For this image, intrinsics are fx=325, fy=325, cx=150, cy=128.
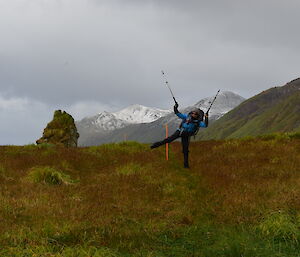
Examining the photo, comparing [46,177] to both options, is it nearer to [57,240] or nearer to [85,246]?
[57,240]

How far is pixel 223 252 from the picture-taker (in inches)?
217

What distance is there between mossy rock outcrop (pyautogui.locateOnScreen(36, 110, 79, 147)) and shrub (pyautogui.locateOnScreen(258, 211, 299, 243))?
27467 millimetres

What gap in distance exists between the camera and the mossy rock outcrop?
32.8 meters

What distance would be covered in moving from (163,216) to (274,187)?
13.2ft

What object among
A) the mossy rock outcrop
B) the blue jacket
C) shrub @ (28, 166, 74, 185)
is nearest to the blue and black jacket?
the blue jacket

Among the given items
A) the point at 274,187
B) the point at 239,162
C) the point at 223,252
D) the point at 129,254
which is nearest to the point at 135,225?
the point at 129,254

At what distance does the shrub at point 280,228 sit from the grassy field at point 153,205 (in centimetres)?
2

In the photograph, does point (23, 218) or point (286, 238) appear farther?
point (23, 218)

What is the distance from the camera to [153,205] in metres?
9.06

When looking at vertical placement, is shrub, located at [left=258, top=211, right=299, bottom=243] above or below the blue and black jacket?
below

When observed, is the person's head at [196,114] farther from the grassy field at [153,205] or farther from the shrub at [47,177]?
the shrub at [47,177]

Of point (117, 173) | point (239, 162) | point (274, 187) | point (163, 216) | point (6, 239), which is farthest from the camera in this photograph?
point (239, 162)

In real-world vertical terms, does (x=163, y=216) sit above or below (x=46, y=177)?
below

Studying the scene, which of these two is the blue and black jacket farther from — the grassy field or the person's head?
the grassy field
